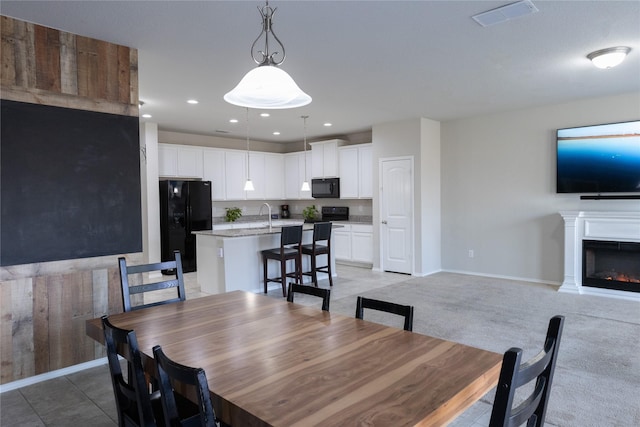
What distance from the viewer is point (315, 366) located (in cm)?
147

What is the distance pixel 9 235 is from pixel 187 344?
1.96 meters

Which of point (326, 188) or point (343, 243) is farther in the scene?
point (326, 188)

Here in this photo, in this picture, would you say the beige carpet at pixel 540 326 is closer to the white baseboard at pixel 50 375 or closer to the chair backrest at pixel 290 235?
the chair backrest at pixel 290 235

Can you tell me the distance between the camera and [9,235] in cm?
280

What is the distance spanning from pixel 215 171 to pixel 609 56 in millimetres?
6253

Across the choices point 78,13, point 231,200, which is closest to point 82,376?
point 78,13

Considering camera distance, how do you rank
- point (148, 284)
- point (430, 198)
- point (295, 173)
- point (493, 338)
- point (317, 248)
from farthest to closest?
point (295, 173) → point (430, 198) → point (317, 248) → point (493, 338) → point (148, 284)

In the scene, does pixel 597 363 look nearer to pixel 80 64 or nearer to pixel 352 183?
pixel 80 64

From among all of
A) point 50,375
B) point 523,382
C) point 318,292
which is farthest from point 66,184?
point 523,382

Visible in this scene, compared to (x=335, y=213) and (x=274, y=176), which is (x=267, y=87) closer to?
(x=335, y=213)

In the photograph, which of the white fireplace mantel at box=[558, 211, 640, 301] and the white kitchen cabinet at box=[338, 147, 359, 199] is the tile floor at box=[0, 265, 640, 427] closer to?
the white fireplace mantel at box=[558, 211, 640, 301]

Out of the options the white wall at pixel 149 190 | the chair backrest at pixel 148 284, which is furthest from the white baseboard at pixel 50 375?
the white wall at pixel 149 190

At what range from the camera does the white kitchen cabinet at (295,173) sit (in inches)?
341

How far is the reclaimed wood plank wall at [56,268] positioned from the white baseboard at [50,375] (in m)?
0.03
